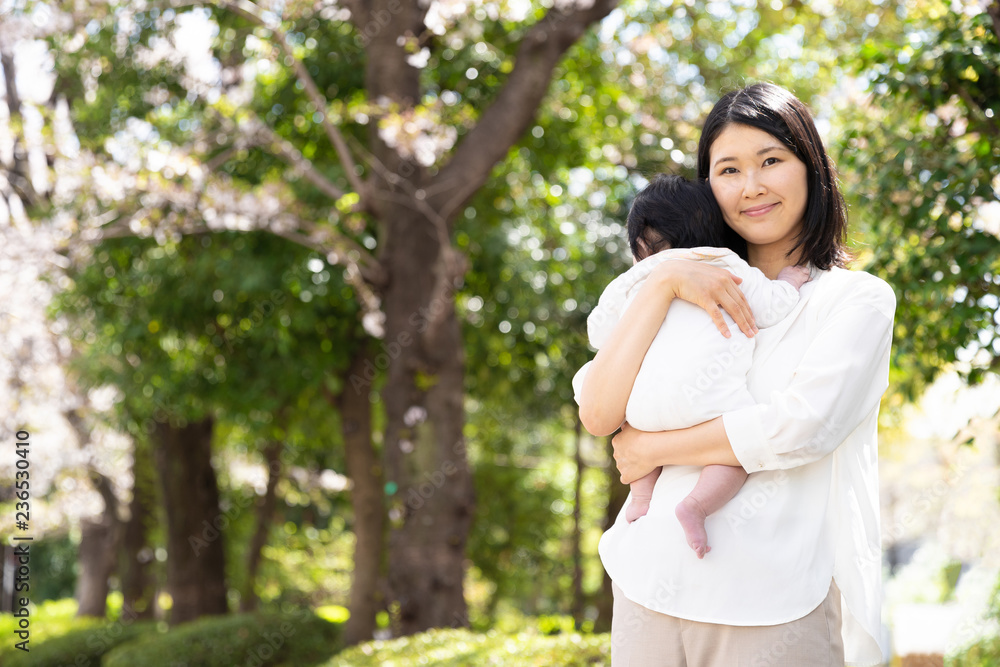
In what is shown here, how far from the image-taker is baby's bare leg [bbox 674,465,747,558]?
1.58 metres

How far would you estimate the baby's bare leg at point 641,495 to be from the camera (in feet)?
5.78

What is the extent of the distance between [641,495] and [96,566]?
13.9 meters

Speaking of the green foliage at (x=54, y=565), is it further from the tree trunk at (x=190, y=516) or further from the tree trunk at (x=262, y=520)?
the tree trunk at (x=190, y=516)

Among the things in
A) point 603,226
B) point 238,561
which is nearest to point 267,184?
point 603,226

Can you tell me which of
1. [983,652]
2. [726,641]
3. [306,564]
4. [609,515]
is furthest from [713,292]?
[306,564]

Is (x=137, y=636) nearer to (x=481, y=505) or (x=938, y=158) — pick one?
(x=481, y=505)

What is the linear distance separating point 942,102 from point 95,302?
7512 millimetres

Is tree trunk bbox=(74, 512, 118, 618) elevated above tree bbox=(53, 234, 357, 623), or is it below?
below

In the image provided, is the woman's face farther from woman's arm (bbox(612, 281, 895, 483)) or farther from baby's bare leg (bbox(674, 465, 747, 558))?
baby's bare leg (bbox(674, 465, 747, 558))

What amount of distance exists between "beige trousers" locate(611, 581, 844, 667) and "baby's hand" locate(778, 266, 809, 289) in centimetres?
62

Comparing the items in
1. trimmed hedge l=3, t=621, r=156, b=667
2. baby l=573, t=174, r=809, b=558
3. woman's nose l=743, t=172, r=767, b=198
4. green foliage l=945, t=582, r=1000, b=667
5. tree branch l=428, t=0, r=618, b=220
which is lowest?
Answer: trimmed hedge l=3, t=621, r=156, b=667

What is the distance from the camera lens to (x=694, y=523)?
62.4 inches

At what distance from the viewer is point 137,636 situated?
1015 cm

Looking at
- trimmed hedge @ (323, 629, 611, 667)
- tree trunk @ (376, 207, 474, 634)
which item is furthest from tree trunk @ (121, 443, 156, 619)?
trimmed hedge @ (323, 629, 611, 667)
